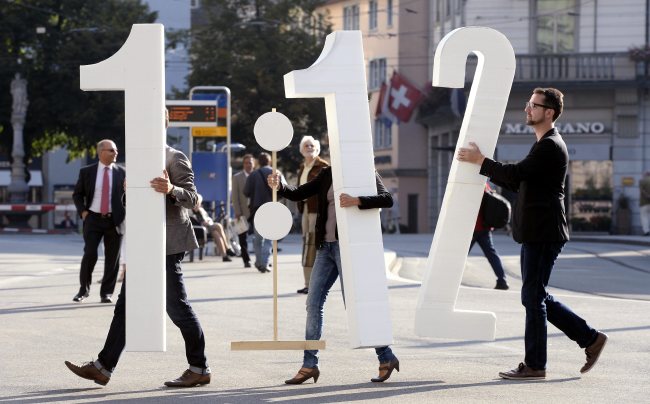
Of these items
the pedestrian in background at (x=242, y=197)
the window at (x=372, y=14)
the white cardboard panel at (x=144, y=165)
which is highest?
the window at (x=372, y=14)

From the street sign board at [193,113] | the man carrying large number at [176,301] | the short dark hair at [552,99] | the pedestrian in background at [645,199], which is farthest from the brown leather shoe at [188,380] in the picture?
the pedestrian in background at [645,199]

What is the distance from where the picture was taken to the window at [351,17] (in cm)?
6969

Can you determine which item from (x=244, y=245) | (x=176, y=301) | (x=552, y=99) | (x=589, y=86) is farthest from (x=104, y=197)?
(x=589, y=86)

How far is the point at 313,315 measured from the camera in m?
10.3

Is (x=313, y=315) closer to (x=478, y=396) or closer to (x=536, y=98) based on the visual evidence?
(x=478, y=396)

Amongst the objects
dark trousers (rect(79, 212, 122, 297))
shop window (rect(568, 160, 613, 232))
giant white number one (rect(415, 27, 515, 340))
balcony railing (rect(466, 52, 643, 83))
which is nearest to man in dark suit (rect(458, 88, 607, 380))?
giant white number one (rect(415, 27, 515, 340))

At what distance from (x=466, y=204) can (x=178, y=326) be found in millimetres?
→ 2239

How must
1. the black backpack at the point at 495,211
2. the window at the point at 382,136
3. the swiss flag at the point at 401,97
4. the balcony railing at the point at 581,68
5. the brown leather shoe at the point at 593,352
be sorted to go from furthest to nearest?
the window at the point at 382,136 → the swiss flag at the point at 401,97 → the balcony railing at the point at 581,68 → the black backpack at the point at 495,211 → the brown leather shoe at the point at 593,352

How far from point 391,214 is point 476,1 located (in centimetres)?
1076

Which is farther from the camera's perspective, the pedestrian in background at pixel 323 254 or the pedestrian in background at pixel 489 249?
the pedestrian in background at pixel 489 249

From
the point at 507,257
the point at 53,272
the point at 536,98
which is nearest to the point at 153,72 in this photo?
the point at 536,98

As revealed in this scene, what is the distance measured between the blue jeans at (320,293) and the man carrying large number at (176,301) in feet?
2.45

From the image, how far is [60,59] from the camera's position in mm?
59312

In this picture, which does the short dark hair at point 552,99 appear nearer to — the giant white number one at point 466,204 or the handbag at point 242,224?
the giant white number one at point 466,204
